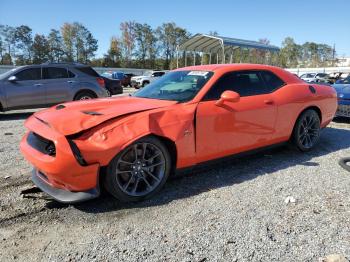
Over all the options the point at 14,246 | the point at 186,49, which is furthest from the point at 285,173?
the point at 186,49

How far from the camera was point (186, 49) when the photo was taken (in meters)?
30.2

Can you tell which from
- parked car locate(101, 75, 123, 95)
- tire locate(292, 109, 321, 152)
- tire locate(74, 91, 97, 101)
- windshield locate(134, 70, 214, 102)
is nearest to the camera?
windshield locate(134, 70, 214, 102)

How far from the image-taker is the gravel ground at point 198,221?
2666mm

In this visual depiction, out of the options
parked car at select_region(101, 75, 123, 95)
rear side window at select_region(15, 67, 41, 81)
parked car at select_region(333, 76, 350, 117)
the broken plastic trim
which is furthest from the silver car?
the broken plastic trim

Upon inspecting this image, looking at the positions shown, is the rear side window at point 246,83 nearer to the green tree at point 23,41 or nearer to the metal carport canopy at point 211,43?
the metal carport canopy at point 211,43

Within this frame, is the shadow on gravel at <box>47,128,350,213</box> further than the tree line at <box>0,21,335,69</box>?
No

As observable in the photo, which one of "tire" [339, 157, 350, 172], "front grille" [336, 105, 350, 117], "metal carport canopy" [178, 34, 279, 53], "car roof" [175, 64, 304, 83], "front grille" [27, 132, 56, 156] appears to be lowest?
"tire" [339, 157, 350, 172]

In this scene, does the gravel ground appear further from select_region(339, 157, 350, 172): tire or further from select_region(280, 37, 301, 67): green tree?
select_region(280, 37, 301, 67): green tree

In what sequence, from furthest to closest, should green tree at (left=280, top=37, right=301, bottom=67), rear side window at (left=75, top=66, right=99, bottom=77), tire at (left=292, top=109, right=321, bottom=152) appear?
green tree at (left=280, top=37, right=301, bottom=67)
rear side window at (left=75, top=66, right=99, bottom=77)
tire at (left=292, top=109, right=321, bottom=152)

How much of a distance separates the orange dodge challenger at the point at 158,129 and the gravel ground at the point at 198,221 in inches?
10.0

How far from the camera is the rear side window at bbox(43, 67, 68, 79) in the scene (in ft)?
33.4

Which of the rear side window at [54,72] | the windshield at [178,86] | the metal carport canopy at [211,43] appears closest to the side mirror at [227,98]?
the windshield at [178,86]

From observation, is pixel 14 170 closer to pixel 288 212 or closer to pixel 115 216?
pixel 115 216

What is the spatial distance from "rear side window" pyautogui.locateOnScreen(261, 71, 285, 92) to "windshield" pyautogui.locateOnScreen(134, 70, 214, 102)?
40.0 inches
